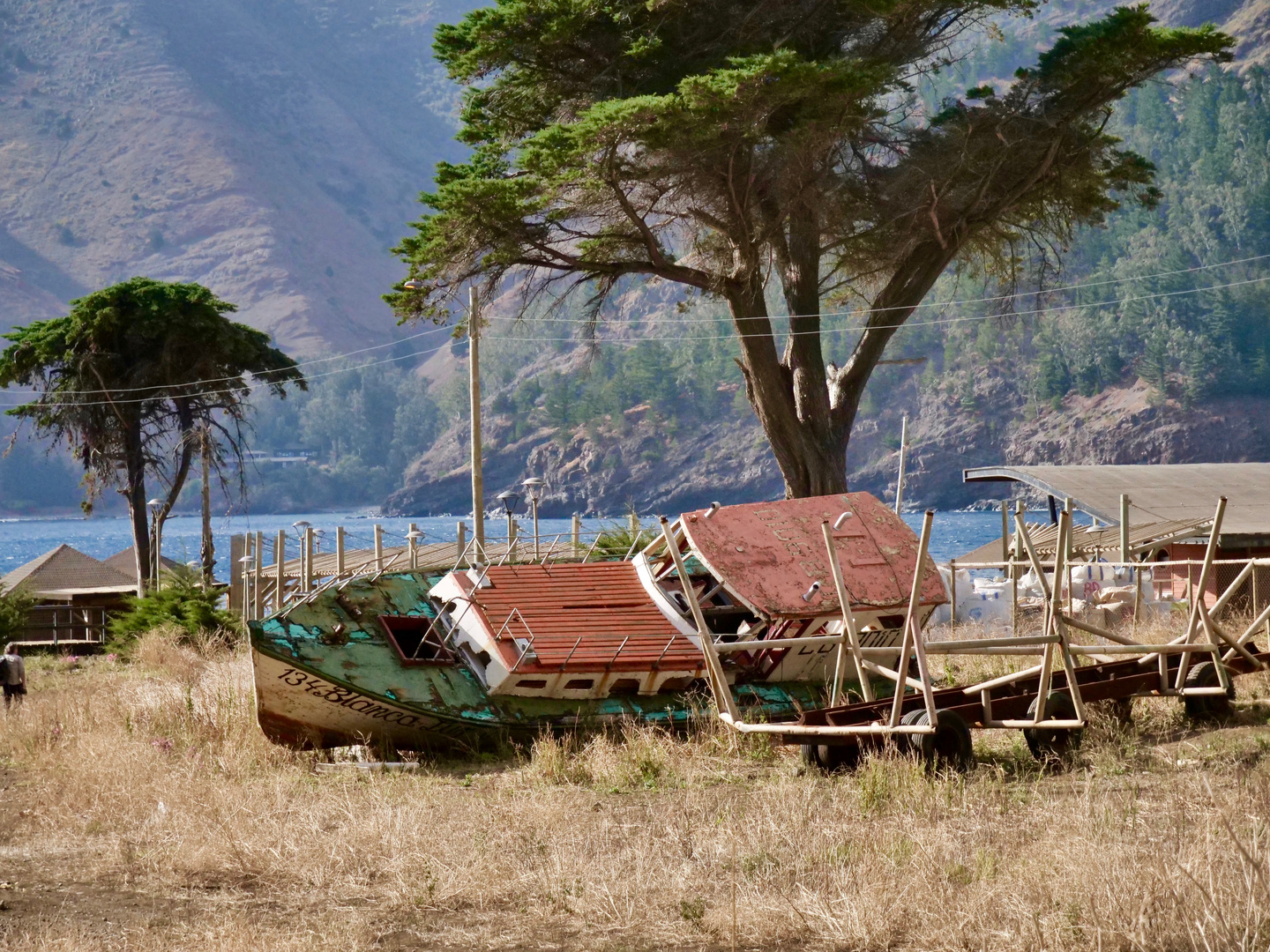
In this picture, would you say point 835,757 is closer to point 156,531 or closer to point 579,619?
point 579,619

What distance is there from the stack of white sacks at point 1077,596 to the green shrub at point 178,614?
14925 millimetres

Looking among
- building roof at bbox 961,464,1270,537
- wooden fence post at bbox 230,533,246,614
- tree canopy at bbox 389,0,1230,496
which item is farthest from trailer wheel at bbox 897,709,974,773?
wooden fence post at bbox 230,533,246,614

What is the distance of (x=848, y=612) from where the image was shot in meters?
11.2

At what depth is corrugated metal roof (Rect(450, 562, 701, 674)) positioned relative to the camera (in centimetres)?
1494

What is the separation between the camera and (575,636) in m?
15.3

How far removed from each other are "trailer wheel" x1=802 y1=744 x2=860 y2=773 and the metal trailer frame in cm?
19

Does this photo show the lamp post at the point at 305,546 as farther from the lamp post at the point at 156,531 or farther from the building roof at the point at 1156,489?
the building roof at the point at 1156,489

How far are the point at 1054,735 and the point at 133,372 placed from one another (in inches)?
1407

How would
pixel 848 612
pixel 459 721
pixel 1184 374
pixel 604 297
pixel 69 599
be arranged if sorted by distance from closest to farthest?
1. pixel 848 612
2. pixel 459 721
3. pixel 604 297
4. pixel 69 599
5. pixel 1184 374

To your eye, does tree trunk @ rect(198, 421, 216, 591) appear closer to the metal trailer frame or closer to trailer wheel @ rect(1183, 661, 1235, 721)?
the metal trailer frame

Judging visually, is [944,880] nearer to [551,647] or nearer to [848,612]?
[848,612]

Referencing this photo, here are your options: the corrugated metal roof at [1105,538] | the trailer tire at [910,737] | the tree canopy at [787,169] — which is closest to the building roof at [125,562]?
the tree canopy at [787,169]

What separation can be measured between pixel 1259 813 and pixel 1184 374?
14725 cm

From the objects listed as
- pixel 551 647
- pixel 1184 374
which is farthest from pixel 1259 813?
pixel 1184 374
